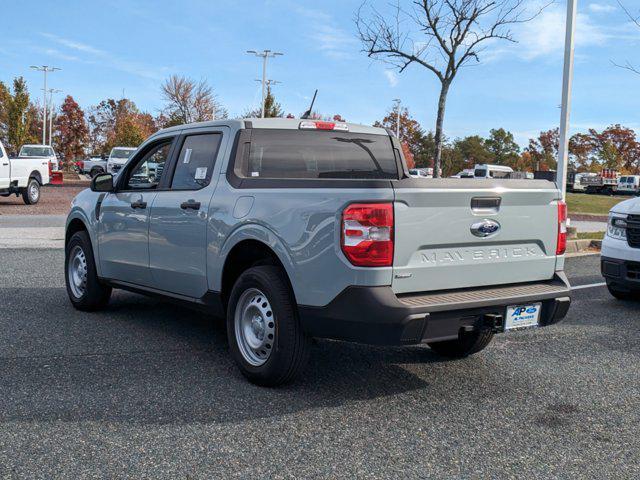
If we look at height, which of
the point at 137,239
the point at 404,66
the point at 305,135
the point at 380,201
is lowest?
the point at 137,239

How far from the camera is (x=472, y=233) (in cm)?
437

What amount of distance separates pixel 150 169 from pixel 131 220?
0.48m

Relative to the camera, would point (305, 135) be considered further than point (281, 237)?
Yes

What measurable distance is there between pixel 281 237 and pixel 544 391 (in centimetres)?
203

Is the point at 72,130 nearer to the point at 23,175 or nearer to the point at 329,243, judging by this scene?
the point at 23,175

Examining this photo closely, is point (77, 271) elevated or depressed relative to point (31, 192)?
depressed

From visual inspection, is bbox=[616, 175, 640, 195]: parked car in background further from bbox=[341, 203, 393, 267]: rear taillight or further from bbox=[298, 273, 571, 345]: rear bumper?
bbox=[341, 203, 393, 267]: rear taillight

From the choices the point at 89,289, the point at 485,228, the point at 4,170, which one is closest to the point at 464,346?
the point at 485,228

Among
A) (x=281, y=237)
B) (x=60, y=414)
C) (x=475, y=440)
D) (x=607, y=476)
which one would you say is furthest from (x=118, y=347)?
(x=607, y=476)

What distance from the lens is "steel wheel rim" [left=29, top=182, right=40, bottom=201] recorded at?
22.1m

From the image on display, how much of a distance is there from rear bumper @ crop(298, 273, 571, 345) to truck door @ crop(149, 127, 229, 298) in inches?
51.1

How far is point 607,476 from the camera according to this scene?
11.1 ft

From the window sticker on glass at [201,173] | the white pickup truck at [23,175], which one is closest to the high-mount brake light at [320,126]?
the window sticker on glass at [201,173]

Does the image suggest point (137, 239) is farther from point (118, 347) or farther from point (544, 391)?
point (544, 391)
